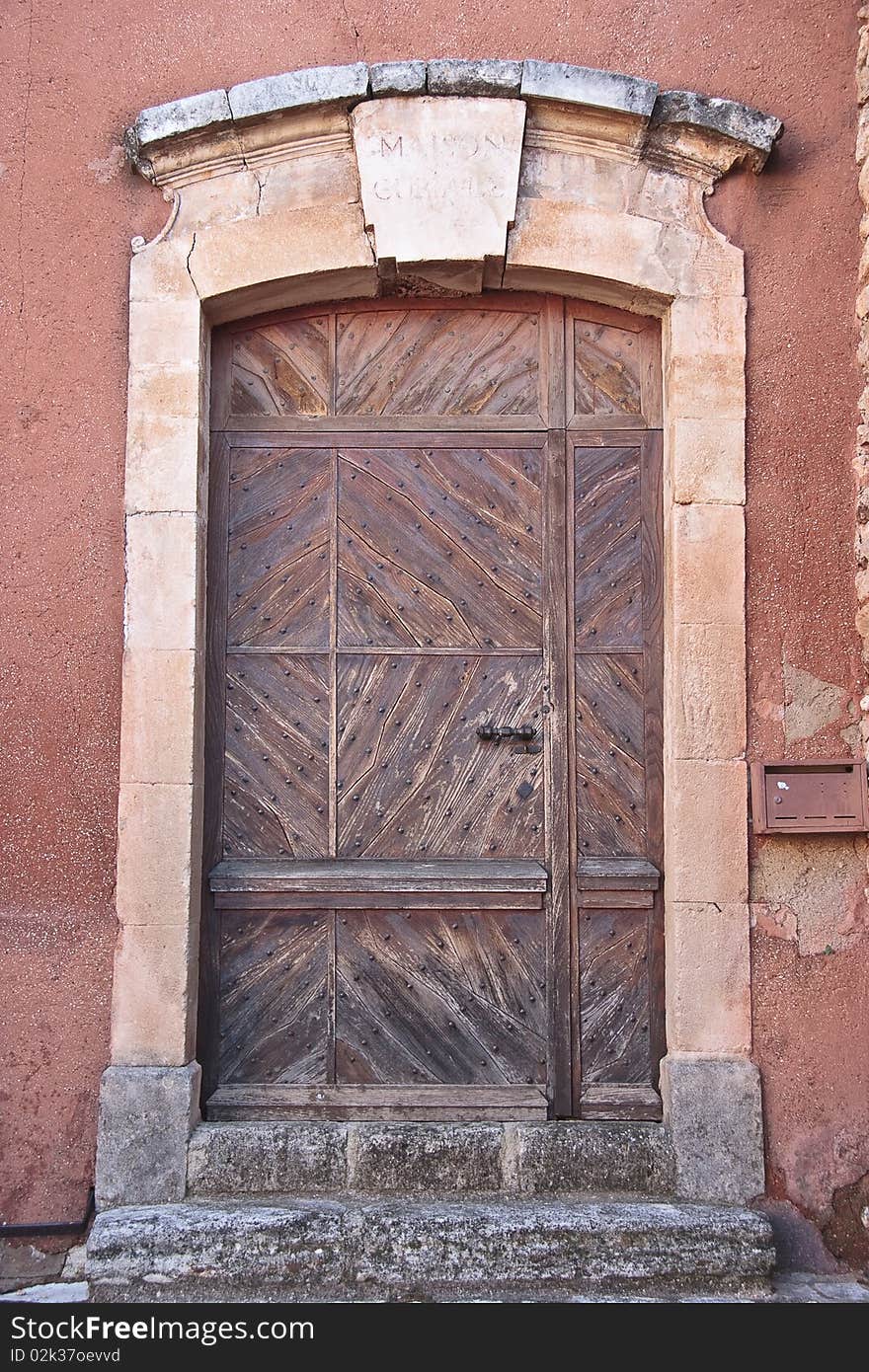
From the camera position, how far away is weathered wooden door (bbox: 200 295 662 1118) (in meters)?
3.33

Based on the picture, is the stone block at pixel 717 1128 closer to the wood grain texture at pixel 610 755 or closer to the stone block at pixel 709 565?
the wood grain texture at pixel 610 755

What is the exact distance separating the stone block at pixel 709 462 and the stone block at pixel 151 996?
2082 mm

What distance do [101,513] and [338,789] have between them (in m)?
1.16

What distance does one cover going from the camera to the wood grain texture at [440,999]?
332 centimetres

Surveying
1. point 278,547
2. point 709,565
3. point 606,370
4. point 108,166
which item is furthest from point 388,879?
point 108,166

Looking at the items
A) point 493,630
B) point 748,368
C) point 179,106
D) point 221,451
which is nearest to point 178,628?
point 221,451

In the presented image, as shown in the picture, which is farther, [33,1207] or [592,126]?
[592,126]

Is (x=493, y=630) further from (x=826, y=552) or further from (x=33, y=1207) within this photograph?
(x=33, y=1207)

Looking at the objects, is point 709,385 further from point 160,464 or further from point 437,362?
point 160,464

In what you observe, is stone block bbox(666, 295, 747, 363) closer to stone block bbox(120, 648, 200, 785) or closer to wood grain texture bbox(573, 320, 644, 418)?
wood grain texture bbox(573, 320, 644, 418)

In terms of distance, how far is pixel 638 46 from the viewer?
3359 millimetres

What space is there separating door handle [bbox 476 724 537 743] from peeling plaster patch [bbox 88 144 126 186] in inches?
84.4

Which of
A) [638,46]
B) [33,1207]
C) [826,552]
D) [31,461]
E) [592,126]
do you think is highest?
[638,46]

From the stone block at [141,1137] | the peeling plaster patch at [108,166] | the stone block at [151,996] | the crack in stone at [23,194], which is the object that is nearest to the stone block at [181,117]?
the peeling plaster patch at [108,166]
